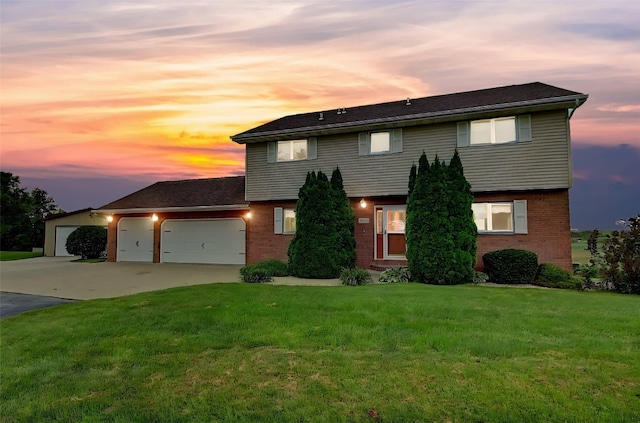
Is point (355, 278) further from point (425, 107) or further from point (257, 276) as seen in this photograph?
point (425, 107)

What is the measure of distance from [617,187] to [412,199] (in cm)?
2499

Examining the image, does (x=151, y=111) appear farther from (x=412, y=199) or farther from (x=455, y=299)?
(x=455, y=299)

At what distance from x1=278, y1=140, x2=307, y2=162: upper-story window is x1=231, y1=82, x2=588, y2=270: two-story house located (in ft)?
0.14

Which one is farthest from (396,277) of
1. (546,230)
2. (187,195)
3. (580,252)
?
(187,195)

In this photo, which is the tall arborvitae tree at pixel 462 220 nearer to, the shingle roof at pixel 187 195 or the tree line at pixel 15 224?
the shingle roof at pixel 187 195

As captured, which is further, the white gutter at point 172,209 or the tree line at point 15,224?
the tree line at point 15,224

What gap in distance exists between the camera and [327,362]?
4223 mm

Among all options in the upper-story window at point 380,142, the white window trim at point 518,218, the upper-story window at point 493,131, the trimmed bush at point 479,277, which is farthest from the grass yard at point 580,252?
the upper-story window at point 380,142

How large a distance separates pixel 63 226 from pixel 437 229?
2510cm

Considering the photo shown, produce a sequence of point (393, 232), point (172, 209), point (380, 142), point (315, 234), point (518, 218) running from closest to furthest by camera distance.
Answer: point (518, 218), point (315, 234), point (380, 142), point (393, 232), point (172, 209)

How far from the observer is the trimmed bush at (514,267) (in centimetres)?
1111

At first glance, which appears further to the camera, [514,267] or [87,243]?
[87,243]

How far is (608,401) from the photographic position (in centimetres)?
320

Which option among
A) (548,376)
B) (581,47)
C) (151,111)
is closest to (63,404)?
(548,376)
